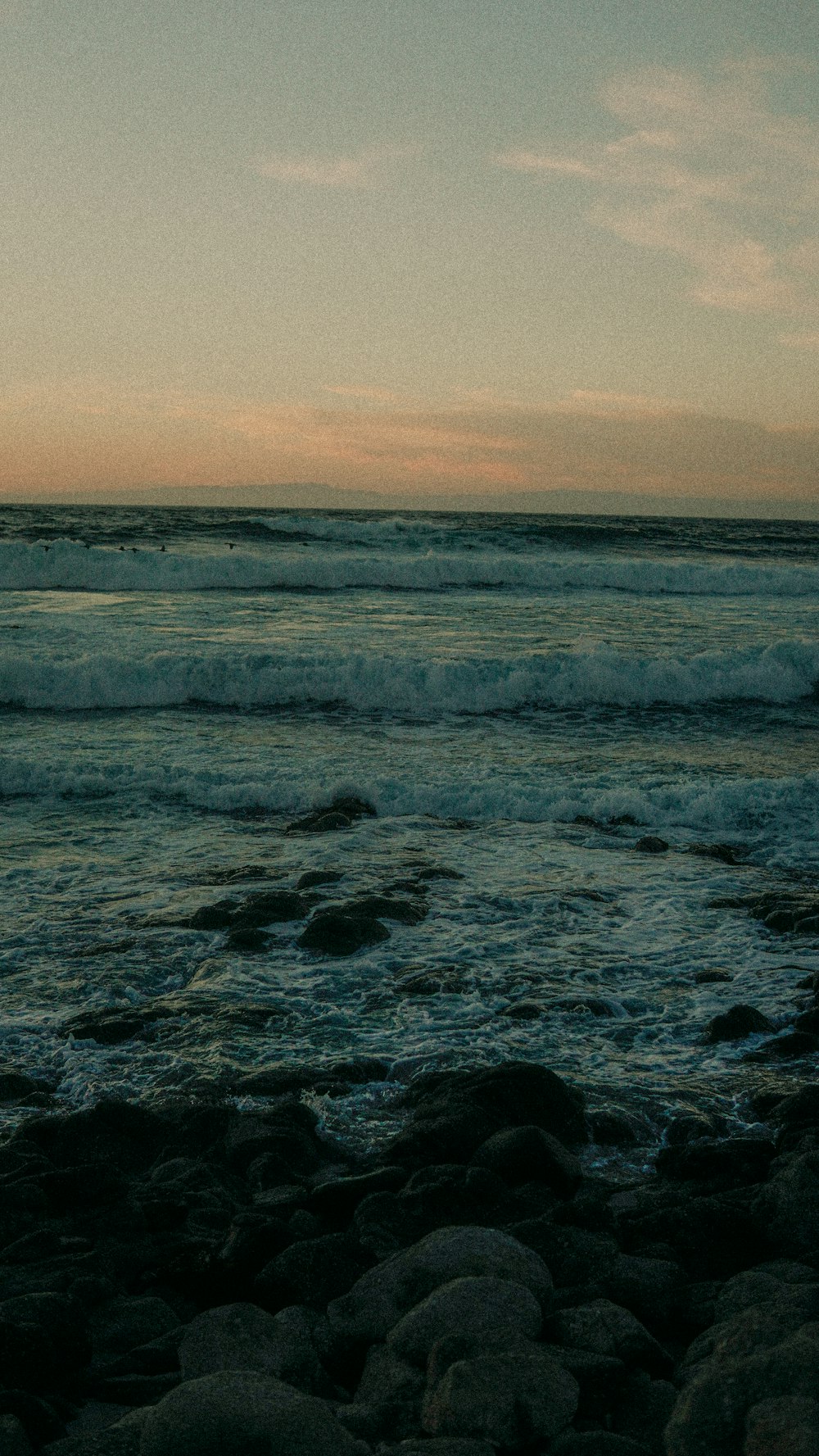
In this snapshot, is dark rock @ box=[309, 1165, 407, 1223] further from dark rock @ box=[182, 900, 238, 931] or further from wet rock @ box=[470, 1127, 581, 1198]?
dark rock @ box=[182, 900, 238, 931]

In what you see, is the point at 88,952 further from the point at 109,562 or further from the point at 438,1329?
the point at 109,562

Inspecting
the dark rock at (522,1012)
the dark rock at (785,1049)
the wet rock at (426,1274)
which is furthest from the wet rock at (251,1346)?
the dark rock at (785,1049)

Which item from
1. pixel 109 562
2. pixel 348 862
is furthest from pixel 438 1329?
pixel 109 562

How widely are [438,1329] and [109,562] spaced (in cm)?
2540

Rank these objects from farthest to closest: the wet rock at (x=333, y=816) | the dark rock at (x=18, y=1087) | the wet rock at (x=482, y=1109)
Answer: the wet rock at (x=333, y=816)
the dark rock at (x=18, y=1087)
the wet rock at (x=482, y=1109)

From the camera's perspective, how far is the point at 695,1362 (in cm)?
306

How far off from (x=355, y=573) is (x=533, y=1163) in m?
25.0

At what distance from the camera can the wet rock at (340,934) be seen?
21.6ft

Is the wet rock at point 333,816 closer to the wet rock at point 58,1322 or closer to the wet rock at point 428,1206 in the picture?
the wet rock at point 428,1206

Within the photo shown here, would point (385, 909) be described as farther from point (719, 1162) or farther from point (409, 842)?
point (719, 1162)

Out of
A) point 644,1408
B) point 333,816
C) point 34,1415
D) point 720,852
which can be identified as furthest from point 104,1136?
point 720,852

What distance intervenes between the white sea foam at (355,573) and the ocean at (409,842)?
422 cm

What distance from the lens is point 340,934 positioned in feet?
21.8

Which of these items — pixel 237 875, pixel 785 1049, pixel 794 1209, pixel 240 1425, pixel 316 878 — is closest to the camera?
pixel 240 1425
